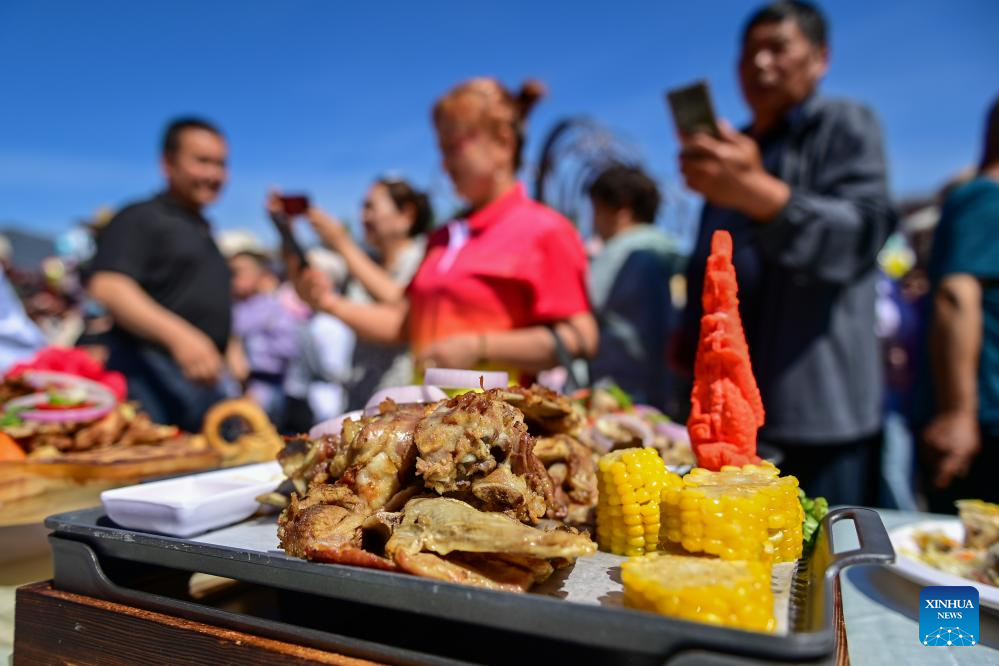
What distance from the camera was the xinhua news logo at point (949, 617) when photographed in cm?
126

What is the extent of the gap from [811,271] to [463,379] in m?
1.88

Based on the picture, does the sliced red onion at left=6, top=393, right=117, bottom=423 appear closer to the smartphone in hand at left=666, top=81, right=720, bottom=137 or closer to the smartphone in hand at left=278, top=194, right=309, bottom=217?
the smartphone in hand at left=278, top=194, right=309, bottom=217

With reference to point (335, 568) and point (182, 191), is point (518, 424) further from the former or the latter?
point (182, 191)

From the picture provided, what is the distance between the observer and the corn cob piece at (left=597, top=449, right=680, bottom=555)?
3.68 feet

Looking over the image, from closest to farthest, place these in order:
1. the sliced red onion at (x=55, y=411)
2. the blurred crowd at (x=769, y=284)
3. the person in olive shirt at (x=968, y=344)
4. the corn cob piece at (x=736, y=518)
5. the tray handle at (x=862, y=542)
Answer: the tray handle at (x=862, y=542), the corn cob piece at (x=736, y=518), the sliced red onion at (x=55, y=411), the blurred crowd at (x=769, y=284), the person in olive shirt at (x=968, y=344)

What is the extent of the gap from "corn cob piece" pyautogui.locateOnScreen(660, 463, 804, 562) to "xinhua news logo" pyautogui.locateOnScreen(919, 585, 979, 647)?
19.5 inches

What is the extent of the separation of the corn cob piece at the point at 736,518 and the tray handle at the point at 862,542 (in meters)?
0.08

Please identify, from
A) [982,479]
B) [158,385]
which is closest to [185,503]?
[158,385]

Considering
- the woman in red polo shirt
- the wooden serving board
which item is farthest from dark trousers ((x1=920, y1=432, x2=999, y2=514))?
the wooden serving board

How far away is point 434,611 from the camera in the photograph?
85 centimetres

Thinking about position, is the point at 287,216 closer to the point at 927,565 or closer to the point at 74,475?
the point at 74,475

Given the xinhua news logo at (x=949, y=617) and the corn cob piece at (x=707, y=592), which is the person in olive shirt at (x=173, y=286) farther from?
the xinhua news logo at (x=949, y=617)

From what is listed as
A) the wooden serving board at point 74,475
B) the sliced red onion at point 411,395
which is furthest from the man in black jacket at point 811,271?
the wooden serving board at point 74,475

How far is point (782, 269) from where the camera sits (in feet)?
9.25
